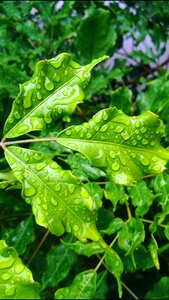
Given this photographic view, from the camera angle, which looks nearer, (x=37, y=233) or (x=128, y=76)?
(x=37, y=233)

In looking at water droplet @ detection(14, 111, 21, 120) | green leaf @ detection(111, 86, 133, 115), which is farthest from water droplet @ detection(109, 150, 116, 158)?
green leaf @ detection(111, 86, 133, 115)

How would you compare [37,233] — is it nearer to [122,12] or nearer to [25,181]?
[25,181]

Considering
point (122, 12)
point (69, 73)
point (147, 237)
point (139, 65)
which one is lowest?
point (147, 237)

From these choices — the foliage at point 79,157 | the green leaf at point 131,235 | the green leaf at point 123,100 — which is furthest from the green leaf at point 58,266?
the green leaf at point 123,100

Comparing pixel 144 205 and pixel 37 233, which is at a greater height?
pixel 144 205

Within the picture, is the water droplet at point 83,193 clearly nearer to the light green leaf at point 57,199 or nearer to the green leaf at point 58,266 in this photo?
the light green leaf at point 57,199

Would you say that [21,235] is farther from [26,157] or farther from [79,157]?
[26,157]

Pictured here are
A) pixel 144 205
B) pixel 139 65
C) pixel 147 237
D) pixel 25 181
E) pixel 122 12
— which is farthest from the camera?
pixel 139 65

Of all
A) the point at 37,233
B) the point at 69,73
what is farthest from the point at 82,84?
the point at 37,233
